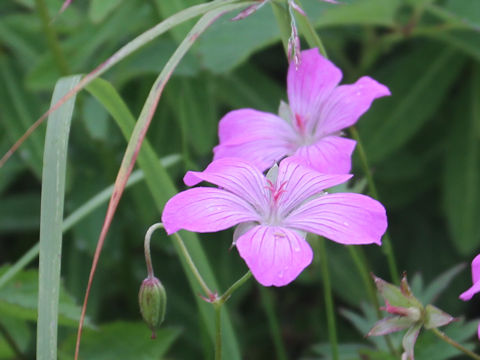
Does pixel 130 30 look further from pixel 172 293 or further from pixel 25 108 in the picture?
pixel 172 293

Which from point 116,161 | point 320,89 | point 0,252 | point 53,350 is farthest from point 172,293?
point 53,350

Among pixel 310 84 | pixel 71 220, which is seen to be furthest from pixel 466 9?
pixel 71 220

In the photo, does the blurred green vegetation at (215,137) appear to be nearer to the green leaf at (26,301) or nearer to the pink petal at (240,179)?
the green leaf at (26,301)

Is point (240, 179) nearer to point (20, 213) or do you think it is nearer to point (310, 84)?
point (310, 84)

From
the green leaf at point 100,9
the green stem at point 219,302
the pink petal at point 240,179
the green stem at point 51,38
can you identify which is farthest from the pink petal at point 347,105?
the green stem at point 51,38

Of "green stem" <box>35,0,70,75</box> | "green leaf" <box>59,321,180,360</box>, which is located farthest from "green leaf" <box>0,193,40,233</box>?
"green leaf" <box>59,321,180,360</box>
